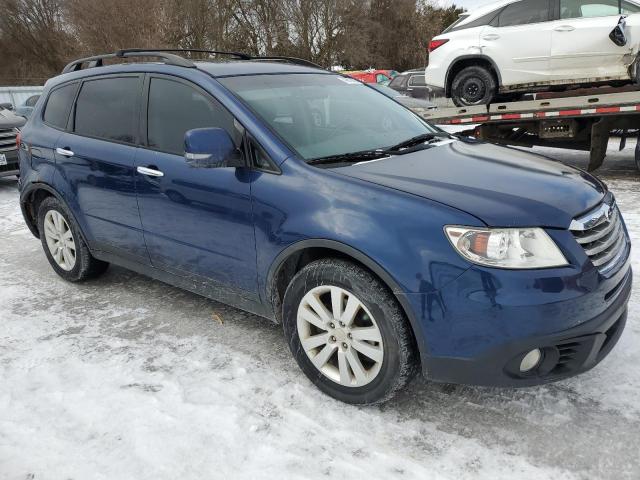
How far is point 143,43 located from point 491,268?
75.1 feet

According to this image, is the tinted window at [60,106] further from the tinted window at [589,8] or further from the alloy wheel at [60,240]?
the tinted window at [589,8]

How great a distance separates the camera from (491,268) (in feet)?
7.23

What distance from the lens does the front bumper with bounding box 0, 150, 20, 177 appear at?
29.0 ft

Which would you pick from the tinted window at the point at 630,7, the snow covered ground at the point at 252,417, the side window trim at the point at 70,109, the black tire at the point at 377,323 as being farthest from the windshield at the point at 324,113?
the tinted window at the point at 630,7

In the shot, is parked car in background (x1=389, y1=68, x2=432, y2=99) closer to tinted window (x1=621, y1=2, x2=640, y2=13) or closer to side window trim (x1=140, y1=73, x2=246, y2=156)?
tinted window (x1=621, y1=2, x2=640, y2=13)

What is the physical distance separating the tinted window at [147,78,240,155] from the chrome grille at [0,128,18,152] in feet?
21.7

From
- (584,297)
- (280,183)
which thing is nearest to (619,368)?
(584,297)

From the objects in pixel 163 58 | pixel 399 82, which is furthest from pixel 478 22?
pixel 399 82

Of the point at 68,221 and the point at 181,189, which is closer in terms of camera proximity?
the point at 181,189

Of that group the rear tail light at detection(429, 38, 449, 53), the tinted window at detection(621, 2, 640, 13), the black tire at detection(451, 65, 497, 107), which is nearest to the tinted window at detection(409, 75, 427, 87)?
the rear tail light at detection(429, 38, 449, 53)

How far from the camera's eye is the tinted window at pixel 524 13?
25.5ft

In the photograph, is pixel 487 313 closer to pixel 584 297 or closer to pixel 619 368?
pixel 584 297

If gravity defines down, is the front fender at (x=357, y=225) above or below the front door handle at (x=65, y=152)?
below

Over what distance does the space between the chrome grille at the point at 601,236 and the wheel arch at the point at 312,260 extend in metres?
0.78
